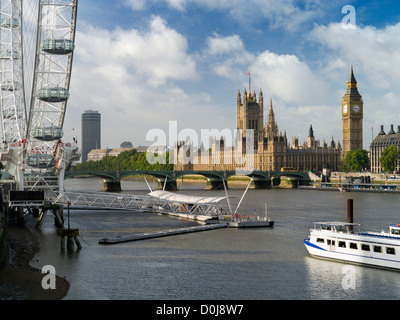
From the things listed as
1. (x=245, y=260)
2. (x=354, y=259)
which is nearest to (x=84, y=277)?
(x=245, y=260)

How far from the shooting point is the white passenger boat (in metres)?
27.0

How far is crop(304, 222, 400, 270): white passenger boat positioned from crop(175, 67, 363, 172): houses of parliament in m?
107

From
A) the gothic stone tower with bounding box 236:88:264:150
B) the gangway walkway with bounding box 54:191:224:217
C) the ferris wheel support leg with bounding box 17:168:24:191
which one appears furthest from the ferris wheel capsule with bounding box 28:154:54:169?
the gothic stone tower with bounding box 236:88:264:150

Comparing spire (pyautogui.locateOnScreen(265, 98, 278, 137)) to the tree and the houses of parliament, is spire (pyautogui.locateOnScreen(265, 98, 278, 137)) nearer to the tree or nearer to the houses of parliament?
the houses of parliament

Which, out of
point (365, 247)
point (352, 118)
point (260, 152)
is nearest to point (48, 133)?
point (365, 247)

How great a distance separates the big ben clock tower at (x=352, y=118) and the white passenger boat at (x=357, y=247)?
11695 centimetres

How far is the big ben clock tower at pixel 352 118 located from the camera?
14388cm

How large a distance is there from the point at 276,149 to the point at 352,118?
23.4m

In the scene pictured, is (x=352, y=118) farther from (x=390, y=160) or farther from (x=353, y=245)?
(x=353, y=245)

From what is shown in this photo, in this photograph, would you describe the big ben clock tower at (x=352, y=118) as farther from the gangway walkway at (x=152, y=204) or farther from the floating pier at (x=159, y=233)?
the floating pier at (x=159, y=233)

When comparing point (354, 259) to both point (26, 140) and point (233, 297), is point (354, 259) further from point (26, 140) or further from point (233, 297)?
point (26, 140)

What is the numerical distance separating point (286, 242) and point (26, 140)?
2303cm

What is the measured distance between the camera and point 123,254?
3041 centimetres
